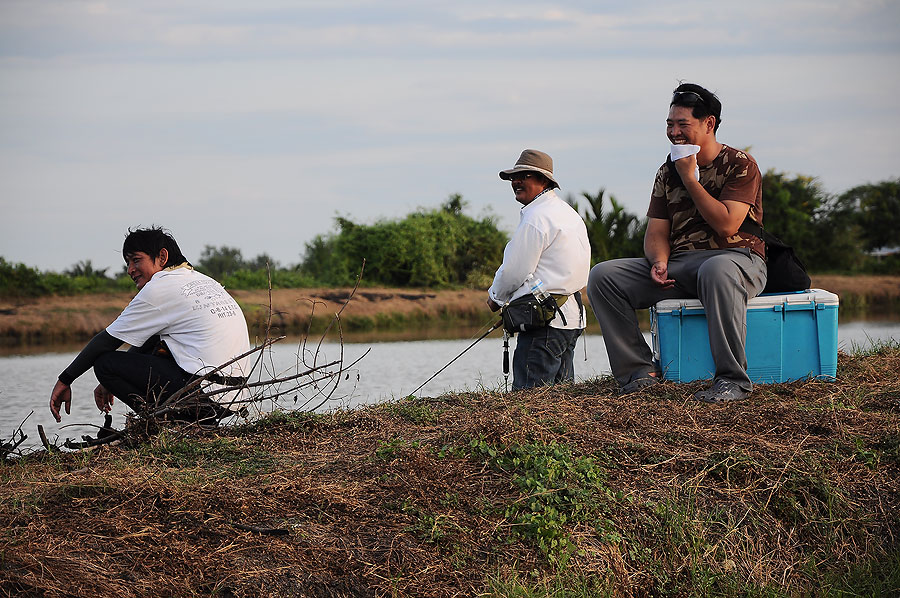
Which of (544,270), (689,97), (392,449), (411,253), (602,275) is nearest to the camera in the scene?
(392,449)

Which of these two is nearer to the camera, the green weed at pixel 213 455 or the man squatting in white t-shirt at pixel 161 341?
the green weed at pixel 213 455

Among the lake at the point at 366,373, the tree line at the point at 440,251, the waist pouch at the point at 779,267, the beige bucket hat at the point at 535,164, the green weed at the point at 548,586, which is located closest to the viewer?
the green weed at the point at 548,586

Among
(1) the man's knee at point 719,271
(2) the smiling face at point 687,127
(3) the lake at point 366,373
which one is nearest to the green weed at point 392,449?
(3) the lake at point 366,373

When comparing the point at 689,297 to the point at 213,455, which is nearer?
the point at 213,455

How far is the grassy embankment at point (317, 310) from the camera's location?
670 inches

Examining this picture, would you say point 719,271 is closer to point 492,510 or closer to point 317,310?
point 492,510

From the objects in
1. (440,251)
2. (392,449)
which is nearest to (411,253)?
(440,251)

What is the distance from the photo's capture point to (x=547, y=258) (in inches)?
230

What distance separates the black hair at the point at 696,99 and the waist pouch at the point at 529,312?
1.47 meters

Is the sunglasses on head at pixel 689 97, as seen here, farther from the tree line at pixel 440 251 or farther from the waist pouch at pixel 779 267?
the tree line at pixel 440 251

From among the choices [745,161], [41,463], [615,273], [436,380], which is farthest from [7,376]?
[745,161]

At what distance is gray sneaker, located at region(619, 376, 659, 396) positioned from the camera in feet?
16.3

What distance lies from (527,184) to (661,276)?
4.46 feet

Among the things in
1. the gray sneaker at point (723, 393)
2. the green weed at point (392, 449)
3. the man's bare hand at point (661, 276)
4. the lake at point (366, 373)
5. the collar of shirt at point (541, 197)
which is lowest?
the lake at point (366, 373)
